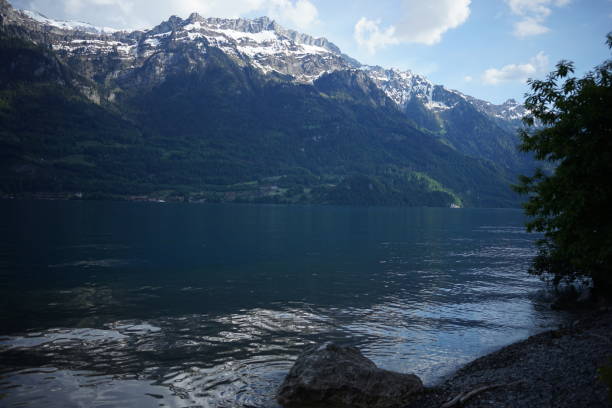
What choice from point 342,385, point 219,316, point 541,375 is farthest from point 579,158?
point 219,316

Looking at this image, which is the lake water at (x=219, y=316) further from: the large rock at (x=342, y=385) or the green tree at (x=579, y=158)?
the green tree at (x=579, y=158)

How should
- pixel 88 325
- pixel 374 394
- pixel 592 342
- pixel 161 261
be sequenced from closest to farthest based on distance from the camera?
1. pixel 374 394
2. pixel 592 342
3. pixel 88 325
4. pixel 161 261

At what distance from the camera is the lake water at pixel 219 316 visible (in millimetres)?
24688

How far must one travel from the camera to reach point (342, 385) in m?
21.6

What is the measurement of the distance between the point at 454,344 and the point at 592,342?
30.9ft

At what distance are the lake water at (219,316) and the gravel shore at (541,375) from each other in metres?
3.32

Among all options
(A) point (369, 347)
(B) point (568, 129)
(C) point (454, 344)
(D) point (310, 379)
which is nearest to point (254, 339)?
(A) point (369, 347)

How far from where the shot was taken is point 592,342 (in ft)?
92.7

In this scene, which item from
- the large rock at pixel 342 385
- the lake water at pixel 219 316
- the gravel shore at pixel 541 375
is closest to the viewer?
the gravel shore at pixel 541 375

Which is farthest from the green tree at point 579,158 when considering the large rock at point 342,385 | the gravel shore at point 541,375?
the large rock at point 342,385

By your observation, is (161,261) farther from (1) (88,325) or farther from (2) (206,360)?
(2) (206,360)

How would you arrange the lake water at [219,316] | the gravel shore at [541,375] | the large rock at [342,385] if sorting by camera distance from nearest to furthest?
1. the gravel shore at [541,375]
2. the large rock at [342,385]
3. the lake water at [219,316]

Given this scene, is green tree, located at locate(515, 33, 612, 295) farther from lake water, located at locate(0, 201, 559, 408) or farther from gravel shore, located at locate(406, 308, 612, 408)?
lake water, located at locate(0, 201, 559, 408)

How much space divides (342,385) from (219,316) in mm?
21822
